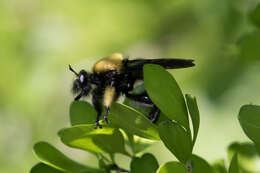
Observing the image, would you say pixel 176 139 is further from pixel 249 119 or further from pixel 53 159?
pixel 53 159

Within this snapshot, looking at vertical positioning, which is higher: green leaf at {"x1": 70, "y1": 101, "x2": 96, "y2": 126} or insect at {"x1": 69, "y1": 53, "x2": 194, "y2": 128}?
insect at {"x1": 69, "y1": 53, "x2": 194, "y2": 128}

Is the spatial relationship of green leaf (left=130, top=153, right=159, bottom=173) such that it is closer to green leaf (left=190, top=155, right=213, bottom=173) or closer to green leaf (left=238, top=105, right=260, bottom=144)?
green leaf (left=190, top=155, right=213, bottom=173)

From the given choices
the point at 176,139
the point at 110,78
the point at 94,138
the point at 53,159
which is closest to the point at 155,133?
the point at 176,139

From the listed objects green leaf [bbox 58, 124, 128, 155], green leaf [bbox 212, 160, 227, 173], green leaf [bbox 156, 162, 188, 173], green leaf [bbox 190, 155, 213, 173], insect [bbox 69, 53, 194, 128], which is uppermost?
insect [bbox 69, 53, 194, 128]

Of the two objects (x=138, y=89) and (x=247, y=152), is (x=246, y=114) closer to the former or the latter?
(x=247, y=152)

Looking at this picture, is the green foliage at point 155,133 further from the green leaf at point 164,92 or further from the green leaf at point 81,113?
the green leaf at point 81,113

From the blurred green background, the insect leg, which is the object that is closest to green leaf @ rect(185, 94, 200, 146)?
the insect leg
